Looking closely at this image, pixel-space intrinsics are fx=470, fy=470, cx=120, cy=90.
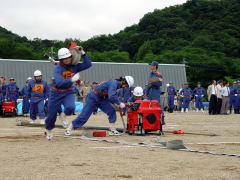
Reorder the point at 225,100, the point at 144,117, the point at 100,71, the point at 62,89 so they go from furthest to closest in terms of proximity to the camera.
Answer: the point at 100,71 < the point at 225,100 < the point at 144,117 < the point at 62,89

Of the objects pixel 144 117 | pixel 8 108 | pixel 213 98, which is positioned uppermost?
pixel 213 98

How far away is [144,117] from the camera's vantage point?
11.7 m

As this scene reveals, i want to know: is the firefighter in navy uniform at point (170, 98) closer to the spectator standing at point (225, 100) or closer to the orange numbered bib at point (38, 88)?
the spectator standing at point (225, 100)

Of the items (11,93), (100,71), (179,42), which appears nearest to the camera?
(11,93)

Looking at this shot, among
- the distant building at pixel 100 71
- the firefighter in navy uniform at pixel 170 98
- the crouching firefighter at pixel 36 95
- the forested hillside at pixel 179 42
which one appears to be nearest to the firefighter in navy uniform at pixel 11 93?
the crouching firefighter at pixel 36 95

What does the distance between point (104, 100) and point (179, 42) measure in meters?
77.6

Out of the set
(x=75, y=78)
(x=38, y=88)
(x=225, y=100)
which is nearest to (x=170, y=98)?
(x=225, y=100)

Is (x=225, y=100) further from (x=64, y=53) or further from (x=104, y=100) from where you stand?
(x=64, y=53)

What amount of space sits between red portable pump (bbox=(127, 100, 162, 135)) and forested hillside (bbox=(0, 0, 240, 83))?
58622 mm

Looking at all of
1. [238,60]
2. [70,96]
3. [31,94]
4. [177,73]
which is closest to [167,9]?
[238,60]

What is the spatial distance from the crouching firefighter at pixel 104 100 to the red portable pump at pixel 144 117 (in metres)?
0.51

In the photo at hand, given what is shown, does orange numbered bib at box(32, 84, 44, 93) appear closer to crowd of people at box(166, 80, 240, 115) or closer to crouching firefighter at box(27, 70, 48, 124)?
crouching firefighter at box(27, 70, 48, 124)

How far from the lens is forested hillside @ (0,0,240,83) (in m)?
74.7

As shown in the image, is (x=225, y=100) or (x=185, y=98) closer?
(x=225, y=100)
